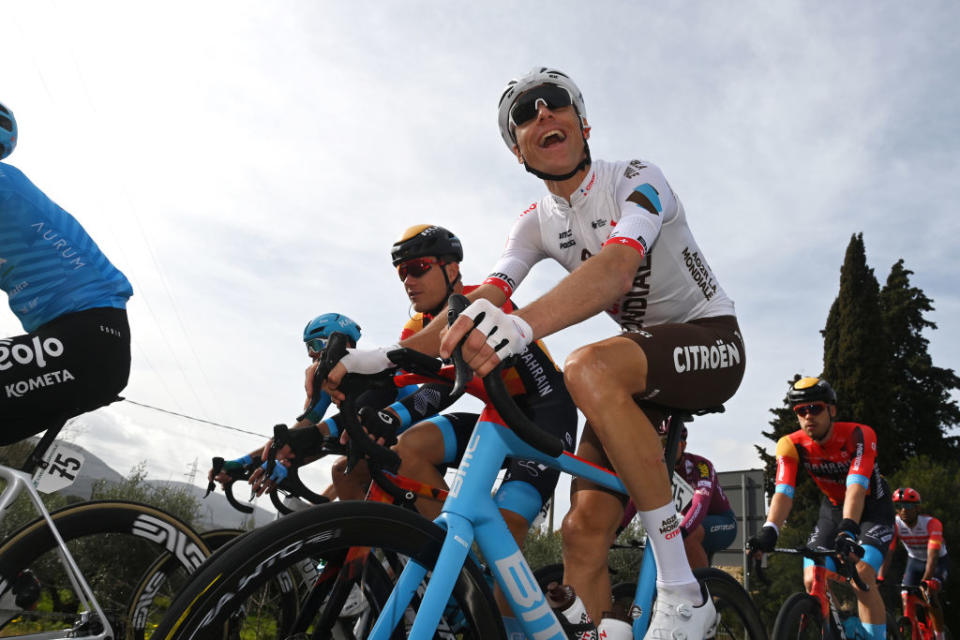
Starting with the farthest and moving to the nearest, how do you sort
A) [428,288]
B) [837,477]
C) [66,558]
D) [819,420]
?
[837,477] < [819,420] < [428,288] < [66,558]

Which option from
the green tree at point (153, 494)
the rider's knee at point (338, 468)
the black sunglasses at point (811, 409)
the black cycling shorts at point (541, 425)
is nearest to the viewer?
the black cycling shorts at point (541, 425)

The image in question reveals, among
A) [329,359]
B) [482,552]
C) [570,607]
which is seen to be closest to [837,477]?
[570,607]

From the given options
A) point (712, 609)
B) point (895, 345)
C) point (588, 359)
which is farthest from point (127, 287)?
point (895, 345)

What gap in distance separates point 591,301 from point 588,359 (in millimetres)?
186

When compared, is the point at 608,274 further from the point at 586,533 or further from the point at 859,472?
the point at 859,472

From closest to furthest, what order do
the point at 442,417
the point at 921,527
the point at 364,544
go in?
the point at 364,544 < the point at 442,417 < the point at 921,527

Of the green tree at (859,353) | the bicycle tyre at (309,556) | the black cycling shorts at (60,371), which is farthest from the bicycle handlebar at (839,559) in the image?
the green tree at (859,353)

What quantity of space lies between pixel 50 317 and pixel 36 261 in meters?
0.25

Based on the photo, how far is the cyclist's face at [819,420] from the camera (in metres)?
5.98

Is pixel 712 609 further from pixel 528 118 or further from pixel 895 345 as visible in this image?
pixel 895 345

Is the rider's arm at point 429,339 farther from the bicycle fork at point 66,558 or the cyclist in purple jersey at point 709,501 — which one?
the cyclist in purple jersey at point 709,501

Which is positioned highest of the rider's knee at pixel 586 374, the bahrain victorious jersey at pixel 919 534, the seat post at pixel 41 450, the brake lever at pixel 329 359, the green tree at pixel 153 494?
the bahrain victorious jersey at pixel 919 534

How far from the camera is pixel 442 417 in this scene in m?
3.52

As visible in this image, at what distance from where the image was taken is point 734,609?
322cm
